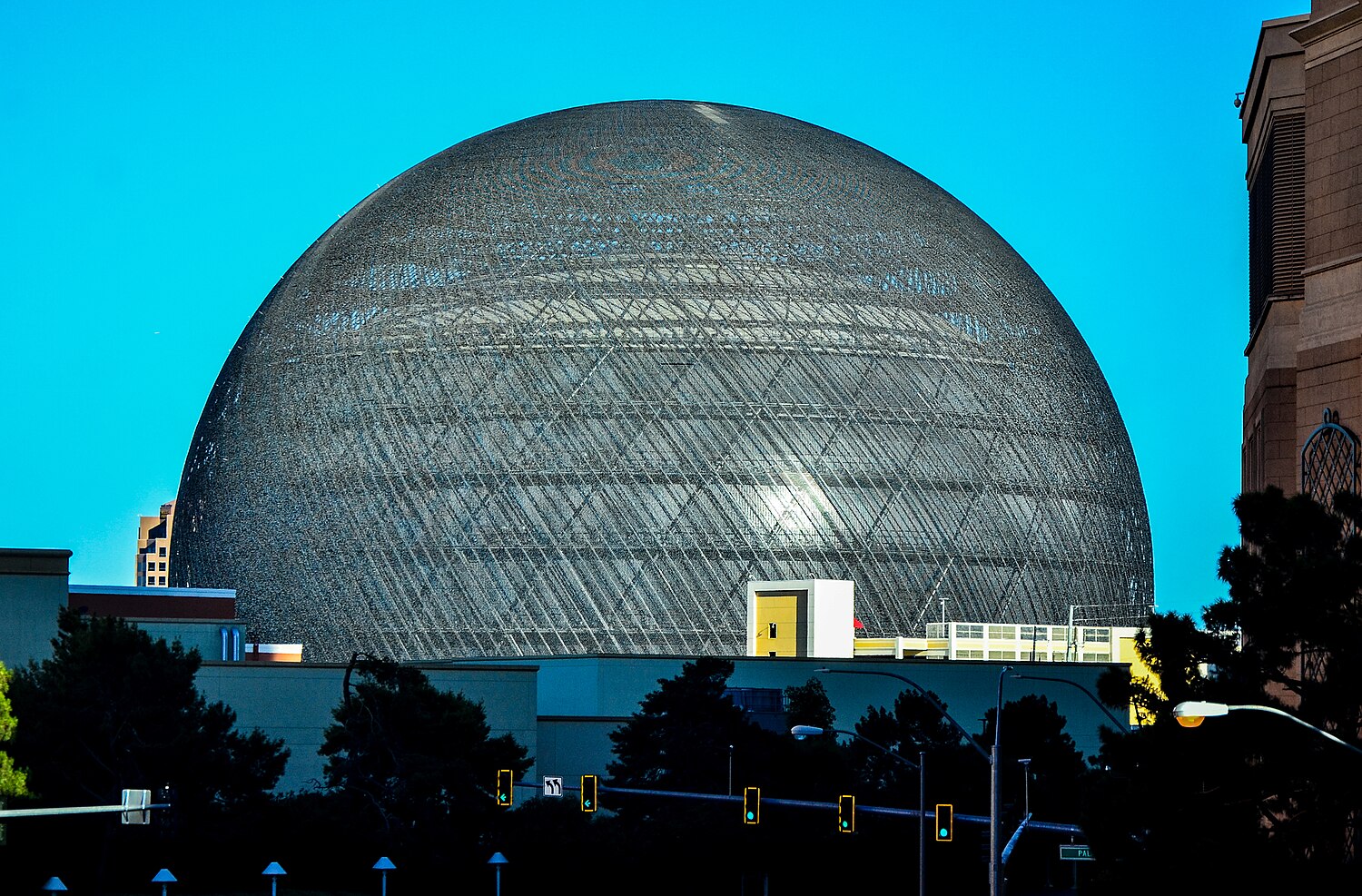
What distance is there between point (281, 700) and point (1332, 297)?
36.0 m

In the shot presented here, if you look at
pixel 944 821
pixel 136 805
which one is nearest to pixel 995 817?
pixel 944 821

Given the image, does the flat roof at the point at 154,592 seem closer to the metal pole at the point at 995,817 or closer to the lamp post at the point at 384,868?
the lamp post at the point at 384,868

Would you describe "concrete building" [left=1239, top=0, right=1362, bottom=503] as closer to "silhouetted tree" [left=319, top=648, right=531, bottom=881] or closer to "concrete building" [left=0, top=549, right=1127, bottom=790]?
"concrete building" [left=0, top=549, right=1127, bottom=790]

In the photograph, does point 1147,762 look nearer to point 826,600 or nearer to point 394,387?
point 826,600

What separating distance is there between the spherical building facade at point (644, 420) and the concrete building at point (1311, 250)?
98.1ft

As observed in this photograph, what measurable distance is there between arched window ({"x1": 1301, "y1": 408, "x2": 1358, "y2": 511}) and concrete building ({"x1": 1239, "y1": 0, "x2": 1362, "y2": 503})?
29 mm

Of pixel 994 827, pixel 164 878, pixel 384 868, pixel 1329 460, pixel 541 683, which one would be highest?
pixel 1329 460

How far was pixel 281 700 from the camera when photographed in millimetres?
65750

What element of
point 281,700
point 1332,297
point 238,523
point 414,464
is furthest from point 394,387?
point 1332,297

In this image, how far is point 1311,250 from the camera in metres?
38.7

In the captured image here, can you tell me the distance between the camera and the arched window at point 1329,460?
37250mm

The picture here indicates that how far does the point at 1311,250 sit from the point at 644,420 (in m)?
35.0

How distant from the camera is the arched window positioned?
1467 inches

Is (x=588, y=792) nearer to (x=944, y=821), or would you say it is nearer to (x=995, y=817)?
(x=944, y=821)
